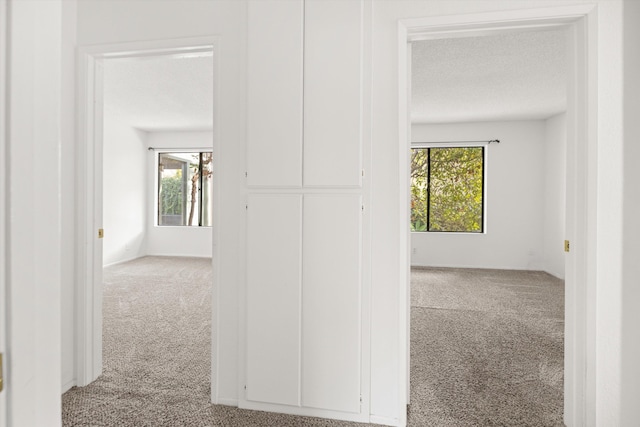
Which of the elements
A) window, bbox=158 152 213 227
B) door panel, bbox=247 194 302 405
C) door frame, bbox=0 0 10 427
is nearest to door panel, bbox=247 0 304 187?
door panel, bbox=247 194 302 405

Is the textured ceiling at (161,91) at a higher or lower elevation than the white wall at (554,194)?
higher

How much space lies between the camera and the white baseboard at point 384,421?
2.12 meters

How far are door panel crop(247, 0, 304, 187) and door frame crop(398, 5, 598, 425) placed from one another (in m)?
0.55

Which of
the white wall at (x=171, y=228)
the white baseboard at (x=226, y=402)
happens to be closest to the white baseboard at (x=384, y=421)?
the white baseboard at (x=226, y=402)

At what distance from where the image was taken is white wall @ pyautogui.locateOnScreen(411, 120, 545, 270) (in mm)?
6926

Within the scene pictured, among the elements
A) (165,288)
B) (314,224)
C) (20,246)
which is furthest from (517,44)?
(165,288)

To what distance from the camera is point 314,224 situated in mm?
2197

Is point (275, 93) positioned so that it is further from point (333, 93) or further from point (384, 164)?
point (384, 164)

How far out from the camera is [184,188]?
27.6 ft

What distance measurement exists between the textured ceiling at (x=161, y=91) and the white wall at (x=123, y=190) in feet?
1.11

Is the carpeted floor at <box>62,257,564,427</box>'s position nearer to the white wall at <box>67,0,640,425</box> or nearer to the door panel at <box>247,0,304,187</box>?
the white wall at <box>67,0,640,425</box>

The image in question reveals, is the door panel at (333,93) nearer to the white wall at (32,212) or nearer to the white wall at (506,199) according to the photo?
the white wall at (32,212)

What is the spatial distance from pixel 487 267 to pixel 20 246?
746cm

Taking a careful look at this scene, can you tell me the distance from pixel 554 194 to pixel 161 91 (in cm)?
605
